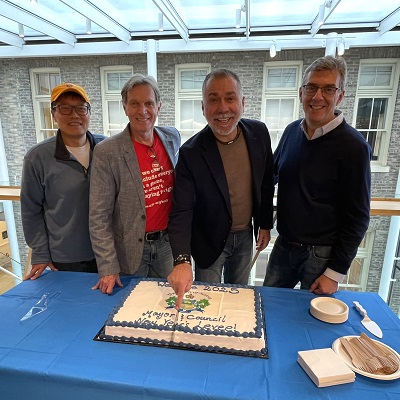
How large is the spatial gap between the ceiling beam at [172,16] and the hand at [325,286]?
3.49m

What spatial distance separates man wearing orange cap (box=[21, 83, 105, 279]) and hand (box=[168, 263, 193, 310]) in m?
0.71

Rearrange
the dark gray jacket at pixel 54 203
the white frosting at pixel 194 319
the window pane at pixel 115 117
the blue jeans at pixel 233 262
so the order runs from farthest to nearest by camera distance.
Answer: the window pane at pixel 115 117
the blue jeans at pixel 233 262
the dark gray jacket at pixel 54 203
the white frosting at pixel 194 319

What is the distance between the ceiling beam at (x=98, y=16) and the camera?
355 cm

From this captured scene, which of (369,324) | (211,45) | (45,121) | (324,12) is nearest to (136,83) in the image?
(369,324)

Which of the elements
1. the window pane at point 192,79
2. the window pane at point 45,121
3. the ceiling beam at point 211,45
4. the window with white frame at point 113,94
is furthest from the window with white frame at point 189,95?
the window pane at point 45,121

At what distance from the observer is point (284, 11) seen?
418 cm

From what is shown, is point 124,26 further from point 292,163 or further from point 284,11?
point 292,163

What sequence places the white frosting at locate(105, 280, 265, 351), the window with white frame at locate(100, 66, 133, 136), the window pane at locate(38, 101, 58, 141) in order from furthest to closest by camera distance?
the window pane at locate(38, 101, 58, 141) → the window with white frame at locate(100, 66, 133, 136) → the white frosting at locate(105, 280, 265, 351)

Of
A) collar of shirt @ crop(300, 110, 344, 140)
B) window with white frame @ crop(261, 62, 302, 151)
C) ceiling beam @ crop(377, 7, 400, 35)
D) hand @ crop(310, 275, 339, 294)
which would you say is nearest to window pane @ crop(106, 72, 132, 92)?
window with white frame @ crop(261, 62, 302, 151)

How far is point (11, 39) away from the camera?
5.06 m

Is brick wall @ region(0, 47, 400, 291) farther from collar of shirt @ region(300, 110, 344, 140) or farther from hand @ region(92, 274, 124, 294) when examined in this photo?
hand @ region(92, 274, 124, 294)

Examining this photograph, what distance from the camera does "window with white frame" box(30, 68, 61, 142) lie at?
647 centimetres

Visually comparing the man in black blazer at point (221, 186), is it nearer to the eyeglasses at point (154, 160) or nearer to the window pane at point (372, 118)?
the eyeglasses at point (154, 160)

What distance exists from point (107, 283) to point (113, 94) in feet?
18.8
